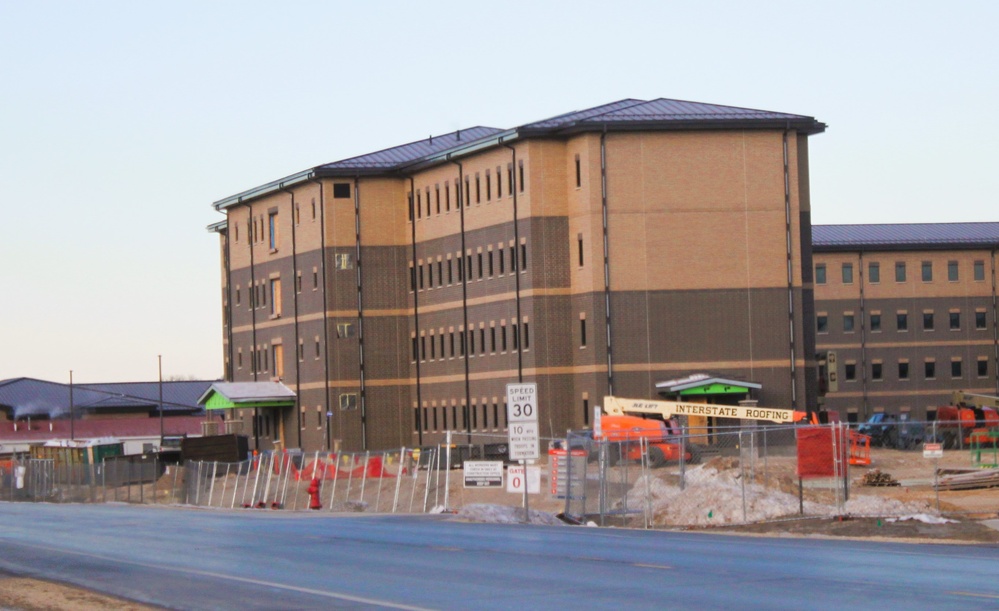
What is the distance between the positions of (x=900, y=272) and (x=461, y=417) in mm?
42966

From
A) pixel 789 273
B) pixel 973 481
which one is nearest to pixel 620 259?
pixel 789 273

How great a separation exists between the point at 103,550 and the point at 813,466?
561 inches

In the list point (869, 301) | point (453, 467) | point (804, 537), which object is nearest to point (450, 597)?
point (804, 537)

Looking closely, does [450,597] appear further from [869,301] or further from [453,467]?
[869,301]

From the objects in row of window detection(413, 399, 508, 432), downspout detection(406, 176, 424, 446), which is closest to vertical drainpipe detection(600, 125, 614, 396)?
row of window detection(413, 399, 508, 432)

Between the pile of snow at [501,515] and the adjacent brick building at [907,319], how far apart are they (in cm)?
7563

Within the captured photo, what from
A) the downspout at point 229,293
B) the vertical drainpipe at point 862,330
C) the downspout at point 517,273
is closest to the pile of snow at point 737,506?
the downspout at point 517,273

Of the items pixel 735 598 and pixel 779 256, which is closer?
pixel 735 598

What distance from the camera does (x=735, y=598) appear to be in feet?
61.2

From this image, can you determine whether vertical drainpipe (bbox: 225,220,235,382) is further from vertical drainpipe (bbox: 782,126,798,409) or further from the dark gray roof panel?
vertical drainpipe (bbox: 782,126,798,409)

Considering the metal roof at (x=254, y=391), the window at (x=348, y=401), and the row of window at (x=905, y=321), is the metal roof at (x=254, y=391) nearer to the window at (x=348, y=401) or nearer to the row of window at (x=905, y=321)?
the window at (x=348, y=401)

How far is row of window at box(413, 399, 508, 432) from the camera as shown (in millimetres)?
78188

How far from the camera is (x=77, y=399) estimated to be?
151250 mm

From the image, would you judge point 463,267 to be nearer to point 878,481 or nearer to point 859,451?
point 859,451
